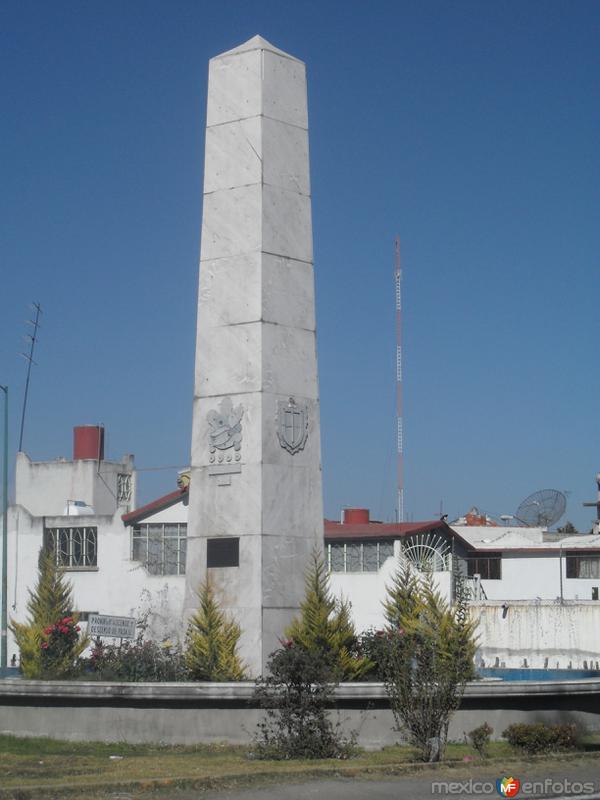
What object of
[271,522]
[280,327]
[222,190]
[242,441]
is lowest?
[271,522]

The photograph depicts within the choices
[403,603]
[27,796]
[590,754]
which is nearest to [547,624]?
[403,603]

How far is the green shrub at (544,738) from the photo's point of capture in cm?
1580

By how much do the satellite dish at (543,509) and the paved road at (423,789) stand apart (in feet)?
165

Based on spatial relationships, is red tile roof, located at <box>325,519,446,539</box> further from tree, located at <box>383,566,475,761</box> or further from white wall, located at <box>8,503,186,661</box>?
tree, located at <box>383,566,475,761</box>

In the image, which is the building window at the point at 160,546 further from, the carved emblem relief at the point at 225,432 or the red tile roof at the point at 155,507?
the carved emblem relief at the point at 225,432

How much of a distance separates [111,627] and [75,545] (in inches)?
1075

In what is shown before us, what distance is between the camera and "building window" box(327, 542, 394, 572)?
45875 millimetres

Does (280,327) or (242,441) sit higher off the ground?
(280,327)

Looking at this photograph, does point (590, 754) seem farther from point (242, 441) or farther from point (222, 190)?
point (222, 190)

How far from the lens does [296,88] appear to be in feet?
71.0

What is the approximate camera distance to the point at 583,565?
185 feet

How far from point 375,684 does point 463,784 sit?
4523mm

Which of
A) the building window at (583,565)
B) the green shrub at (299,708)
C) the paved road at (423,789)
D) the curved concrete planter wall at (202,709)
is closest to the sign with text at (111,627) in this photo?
the curved concrete planter wall at (202,709)
